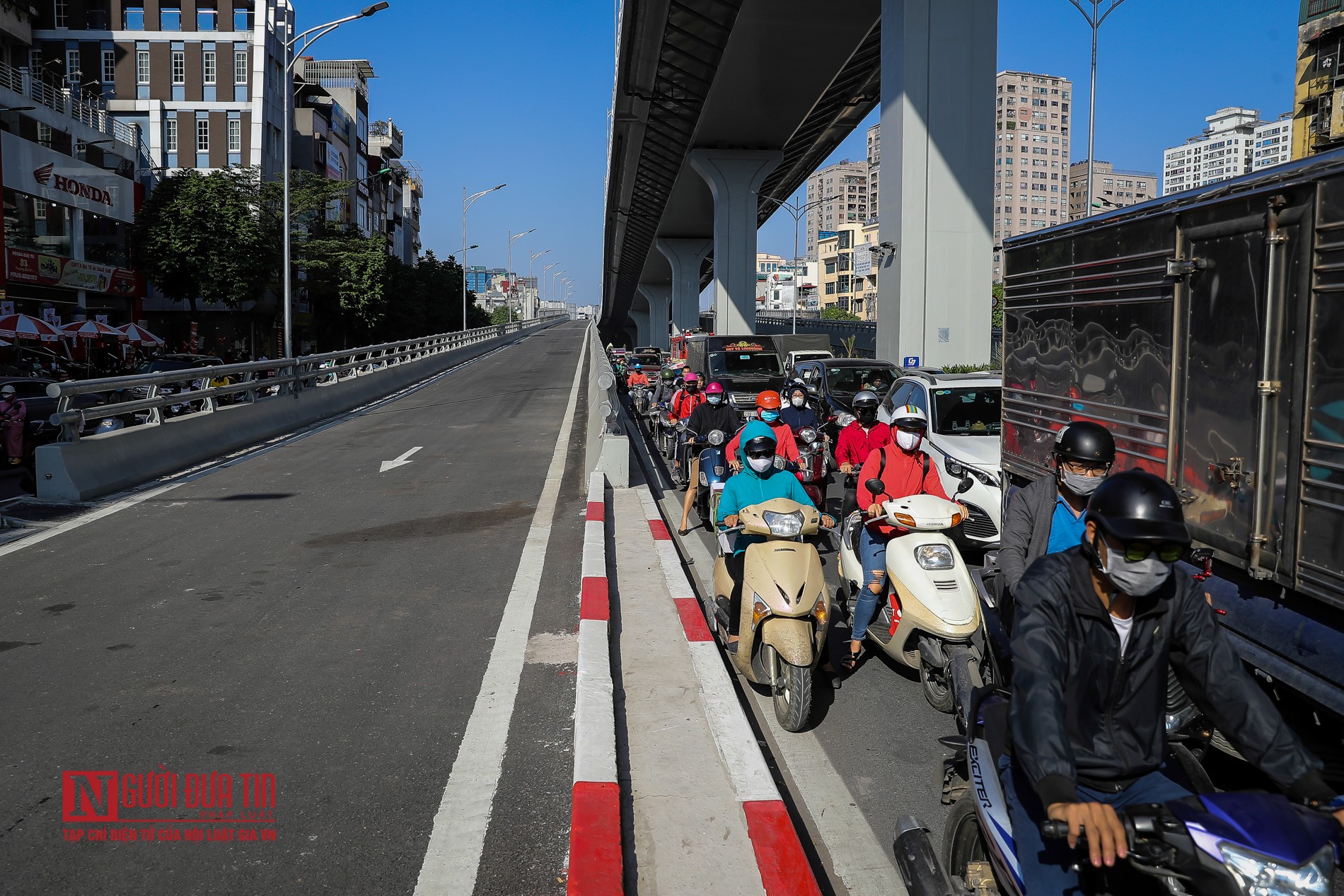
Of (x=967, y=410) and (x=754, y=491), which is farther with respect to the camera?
(x=967, y=410)

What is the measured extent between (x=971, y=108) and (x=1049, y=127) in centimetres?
16136

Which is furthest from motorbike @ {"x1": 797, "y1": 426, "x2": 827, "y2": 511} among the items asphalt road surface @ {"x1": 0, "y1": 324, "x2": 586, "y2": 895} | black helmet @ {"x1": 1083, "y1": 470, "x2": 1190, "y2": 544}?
black helmet @ {"x1": 1083, "y1": 470, "x2": 1190, "y2": 544}

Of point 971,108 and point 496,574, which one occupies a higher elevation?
point 971,108

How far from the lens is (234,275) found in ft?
140

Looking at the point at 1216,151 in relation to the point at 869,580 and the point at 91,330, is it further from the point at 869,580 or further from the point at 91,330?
the point at 869,580

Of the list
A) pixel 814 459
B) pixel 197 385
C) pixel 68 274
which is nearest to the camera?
pixel 814 459

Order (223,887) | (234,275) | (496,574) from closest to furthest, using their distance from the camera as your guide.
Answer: (223,887) < (496,574) < (234,275)

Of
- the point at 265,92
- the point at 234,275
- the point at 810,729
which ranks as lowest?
the point at 810,729

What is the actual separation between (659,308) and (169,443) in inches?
3813

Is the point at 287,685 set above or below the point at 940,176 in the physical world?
below

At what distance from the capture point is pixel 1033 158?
16388cm

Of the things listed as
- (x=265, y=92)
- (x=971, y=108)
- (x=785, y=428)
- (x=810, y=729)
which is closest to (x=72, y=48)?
(x=265, y=92)

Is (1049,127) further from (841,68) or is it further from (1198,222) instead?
(1198,222)

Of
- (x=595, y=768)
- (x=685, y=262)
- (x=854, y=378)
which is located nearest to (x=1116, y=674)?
(x=595, y=768)
